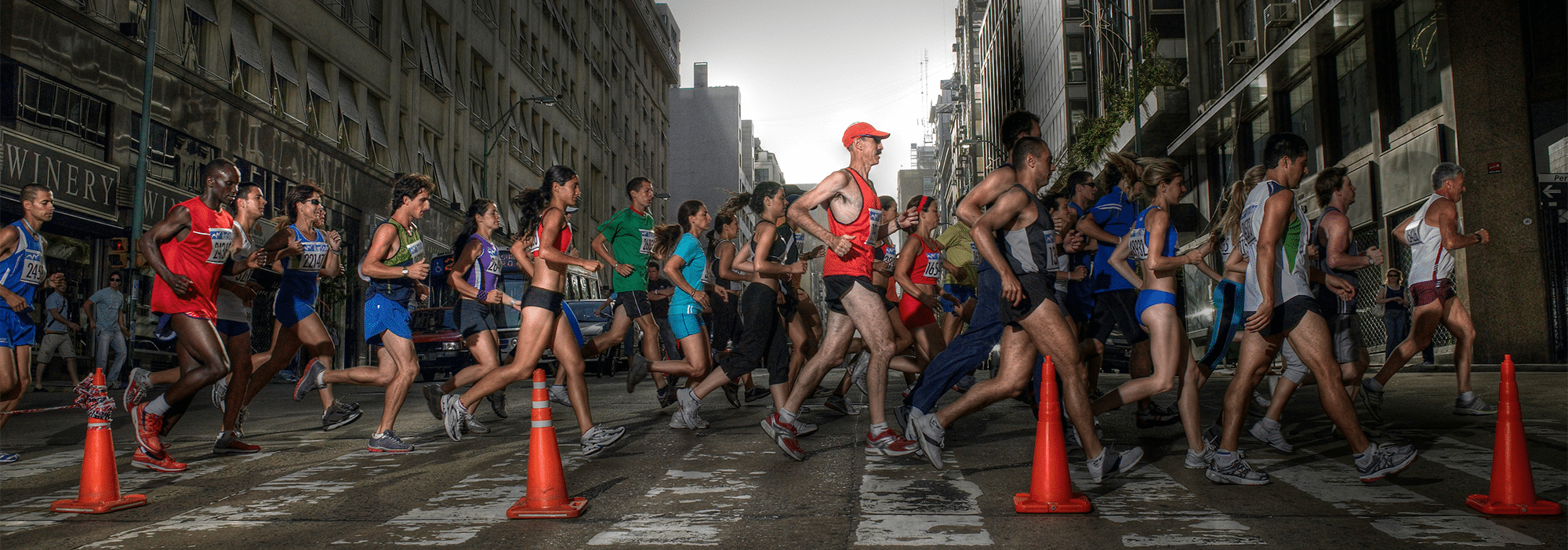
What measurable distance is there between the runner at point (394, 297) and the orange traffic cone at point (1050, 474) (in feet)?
12.9

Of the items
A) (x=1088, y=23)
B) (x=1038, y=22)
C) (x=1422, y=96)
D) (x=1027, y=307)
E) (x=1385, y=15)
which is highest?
(x=1038, y=22)

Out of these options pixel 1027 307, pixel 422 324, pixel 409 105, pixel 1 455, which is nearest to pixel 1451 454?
pixel 1027 307

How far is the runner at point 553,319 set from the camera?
21.3 ft

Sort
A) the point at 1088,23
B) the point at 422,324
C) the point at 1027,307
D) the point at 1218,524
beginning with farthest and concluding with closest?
1. the point at 1088,23
2. the point at 422,324
3. the point at 1027,307
4. the point at 1218,524

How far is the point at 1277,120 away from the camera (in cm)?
2381

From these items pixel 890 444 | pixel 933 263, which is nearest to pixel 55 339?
pixel 933 263

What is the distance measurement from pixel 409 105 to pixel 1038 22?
93.4ft

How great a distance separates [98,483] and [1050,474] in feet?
12.9

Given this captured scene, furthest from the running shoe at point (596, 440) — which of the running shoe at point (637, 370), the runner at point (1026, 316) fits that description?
the running shoe at point (637, 370)

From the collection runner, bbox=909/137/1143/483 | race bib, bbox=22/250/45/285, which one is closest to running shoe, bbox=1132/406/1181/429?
runner, bbox=909/137/1143/483

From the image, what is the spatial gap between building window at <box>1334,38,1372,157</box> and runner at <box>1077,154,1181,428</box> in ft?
44.1

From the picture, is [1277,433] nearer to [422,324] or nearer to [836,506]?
[836,506]

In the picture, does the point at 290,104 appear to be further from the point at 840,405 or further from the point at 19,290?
the point at 840,405

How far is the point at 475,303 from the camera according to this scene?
26.5 ft
